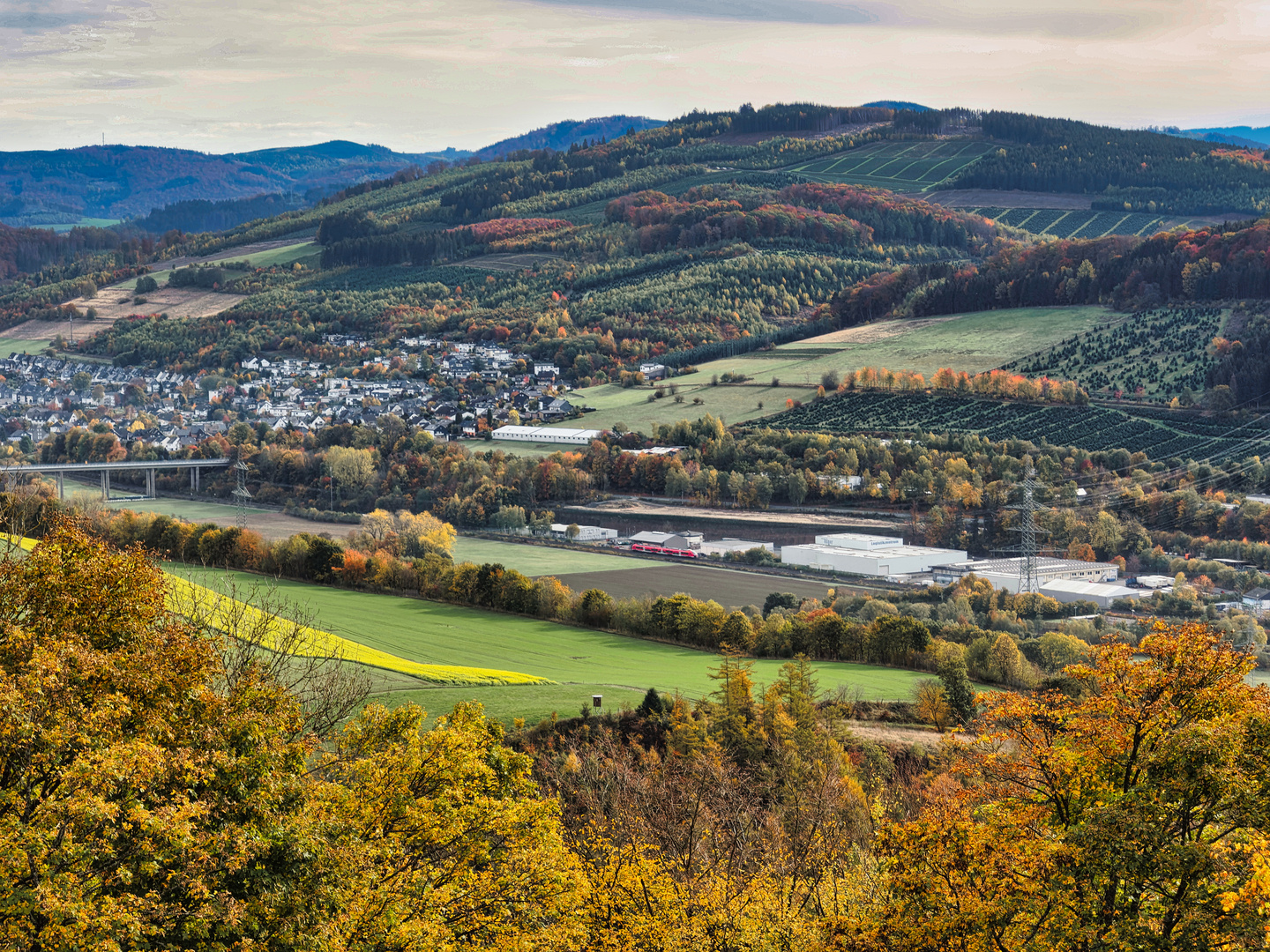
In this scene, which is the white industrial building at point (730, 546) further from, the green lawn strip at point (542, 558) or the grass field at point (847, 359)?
the grass field at point (847, 359)

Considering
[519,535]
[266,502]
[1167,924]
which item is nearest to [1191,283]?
[519,535]

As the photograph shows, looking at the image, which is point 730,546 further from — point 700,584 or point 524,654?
point 524,654

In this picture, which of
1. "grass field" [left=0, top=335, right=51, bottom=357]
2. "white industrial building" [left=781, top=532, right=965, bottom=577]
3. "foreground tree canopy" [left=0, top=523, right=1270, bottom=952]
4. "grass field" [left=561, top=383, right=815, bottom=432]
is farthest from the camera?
"grass field" [left=0, top=335, right=51, bottom=357]

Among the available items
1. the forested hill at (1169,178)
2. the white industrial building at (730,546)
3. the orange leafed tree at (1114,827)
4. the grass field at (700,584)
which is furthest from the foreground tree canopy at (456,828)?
the forested hill at (1169,178)

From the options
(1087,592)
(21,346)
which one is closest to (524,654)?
(1087,592)

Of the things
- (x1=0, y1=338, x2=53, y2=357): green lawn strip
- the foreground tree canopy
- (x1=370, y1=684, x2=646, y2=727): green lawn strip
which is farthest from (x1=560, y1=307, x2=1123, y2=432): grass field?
the foreground tree canopy

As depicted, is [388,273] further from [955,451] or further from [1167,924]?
[1167,924]

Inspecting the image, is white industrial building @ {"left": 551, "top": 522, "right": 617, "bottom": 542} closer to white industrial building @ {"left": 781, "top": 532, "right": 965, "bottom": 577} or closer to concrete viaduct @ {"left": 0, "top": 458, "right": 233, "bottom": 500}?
white industrial building @ {"left": 781, "top": 532, "right": 965, "bottom": 577}
